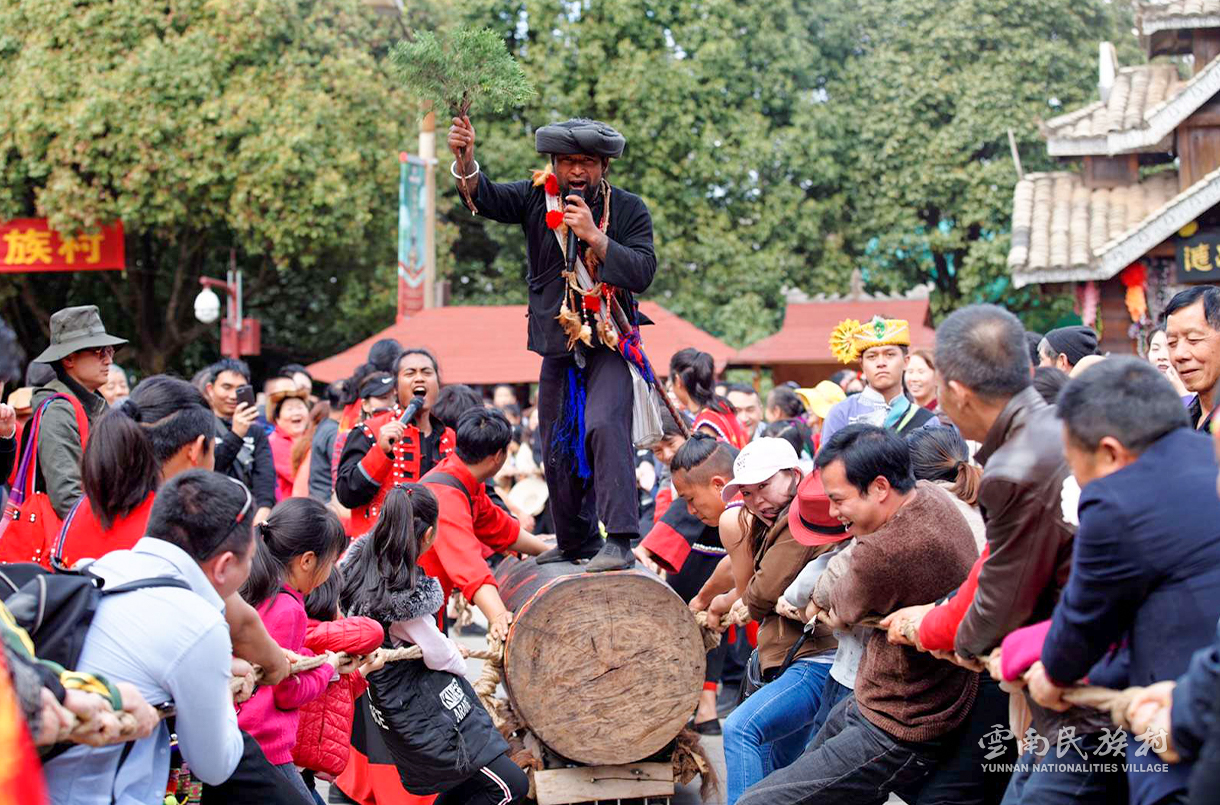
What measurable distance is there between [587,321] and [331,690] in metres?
1.84

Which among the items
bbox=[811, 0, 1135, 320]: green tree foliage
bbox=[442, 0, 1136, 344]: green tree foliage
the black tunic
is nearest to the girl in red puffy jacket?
the black tunic

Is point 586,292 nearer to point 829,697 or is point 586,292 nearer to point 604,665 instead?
point 604,665

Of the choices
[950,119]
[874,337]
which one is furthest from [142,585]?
[950,119]

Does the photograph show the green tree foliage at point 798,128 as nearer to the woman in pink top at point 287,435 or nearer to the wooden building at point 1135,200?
the wooden building at point 1135,200

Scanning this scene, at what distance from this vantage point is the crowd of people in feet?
9.52

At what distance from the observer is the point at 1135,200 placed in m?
14.4

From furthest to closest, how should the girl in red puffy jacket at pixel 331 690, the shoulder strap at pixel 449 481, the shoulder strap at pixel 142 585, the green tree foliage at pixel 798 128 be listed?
1. the green tree foliage at pixel 798 128
2. the shoulder strap at pixel 449 481
3. the girl in red puffy jacket at pixel 331 690
4. the shoulder strap at pixel 142 585

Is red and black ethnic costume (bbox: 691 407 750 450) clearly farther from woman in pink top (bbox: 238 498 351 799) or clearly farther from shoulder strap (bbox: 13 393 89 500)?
shoulder strap (bbox: 13 393 89 500)

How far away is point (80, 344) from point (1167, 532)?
15.1ft

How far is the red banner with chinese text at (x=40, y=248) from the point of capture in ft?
65.0

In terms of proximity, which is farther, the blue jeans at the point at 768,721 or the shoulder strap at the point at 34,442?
the shoulder strap at the point at 34,442

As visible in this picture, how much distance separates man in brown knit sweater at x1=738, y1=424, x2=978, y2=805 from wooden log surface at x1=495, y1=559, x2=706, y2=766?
49.6 inches

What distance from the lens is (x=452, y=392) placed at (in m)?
7.00

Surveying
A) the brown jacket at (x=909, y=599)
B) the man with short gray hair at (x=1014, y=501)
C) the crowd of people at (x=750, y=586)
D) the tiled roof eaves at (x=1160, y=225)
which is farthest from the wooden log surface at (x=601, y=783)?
the tiled roof eaves at (x=1160, y=225)
